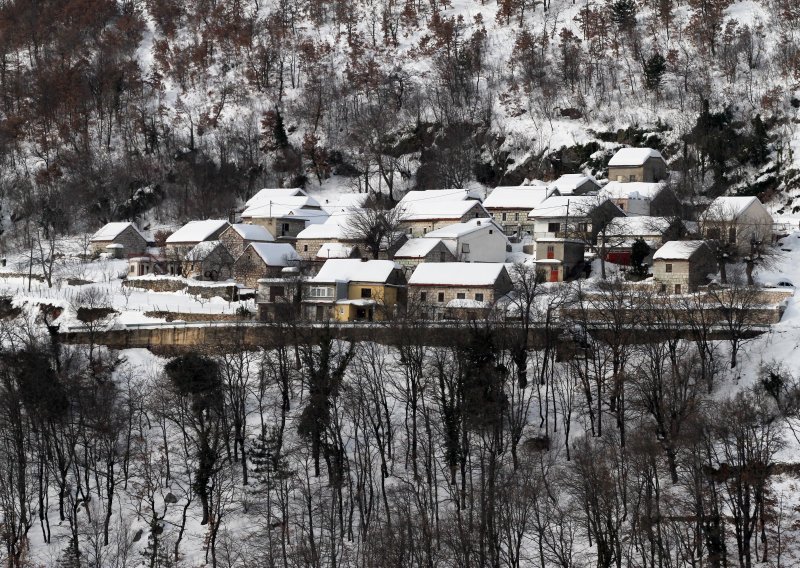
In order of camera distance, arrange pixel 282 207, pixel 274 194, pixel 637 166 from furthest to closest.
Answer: pixel 274 194 → pixel 282 207 → pixel 637 166

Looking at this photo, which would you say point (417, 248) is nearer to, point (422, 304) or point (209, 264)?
point (422, 304)

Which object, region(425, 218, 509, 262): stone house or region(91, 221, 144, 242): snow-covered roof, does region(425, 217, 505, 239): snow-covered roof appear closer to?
region(425, 218, 509, 262): stone house

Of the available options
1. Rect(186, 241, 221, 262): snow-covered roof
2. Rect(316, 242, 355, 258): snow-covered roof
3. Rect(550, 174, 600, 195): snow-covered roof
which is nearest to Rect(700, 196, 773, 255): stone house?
Rect(550, 174, 600, 195): snow-covered roof

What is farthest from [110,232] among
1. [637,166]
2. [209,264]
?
[637,166]

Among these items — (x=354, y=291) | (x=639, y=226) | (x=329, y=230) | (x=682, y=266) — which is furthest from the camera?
(x=329, y=230)

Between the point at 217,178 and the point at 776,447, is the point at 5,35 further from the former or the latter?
the point at 776,447
